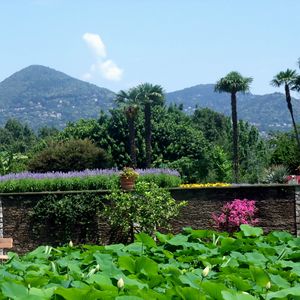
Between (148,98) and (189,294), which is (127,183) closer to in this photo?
(189,294)

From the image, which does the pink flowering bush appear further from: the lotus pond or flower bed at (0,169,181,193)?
the lotus pond

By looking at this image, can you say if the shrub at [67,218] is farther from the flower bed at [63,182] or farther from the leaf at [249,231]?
the leaf at [249,231]

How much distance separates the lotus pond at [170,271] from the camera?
2.40 metres

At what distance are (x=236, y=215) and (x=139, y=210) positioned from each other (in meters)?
1.90

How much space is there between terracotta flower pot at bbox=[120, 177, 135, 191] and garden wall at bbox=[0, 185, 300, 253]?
432 mm

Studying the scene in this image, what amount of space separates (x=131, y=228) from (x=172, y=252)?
9.43 m

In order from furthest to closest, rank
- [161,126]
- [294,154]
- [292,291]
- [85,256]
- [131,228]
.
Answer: [161,126]
[294,154]
[131,228]
[85,256]
[292,291]

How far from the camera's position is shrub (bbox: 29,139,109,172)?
3219 cm

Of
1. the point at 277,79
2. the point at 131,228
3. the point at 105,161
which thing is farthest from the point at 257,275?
the point at 277,79

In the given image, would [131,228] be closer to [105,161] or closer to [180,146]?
[105,161]

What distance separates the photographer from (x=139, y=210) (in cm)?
1310

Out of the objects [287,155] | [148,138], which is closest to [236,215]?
[287,155]

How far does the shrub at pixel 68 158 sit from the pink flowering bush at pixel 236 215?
19.3 meters

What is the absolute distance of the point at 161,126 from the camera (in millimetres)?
50219
